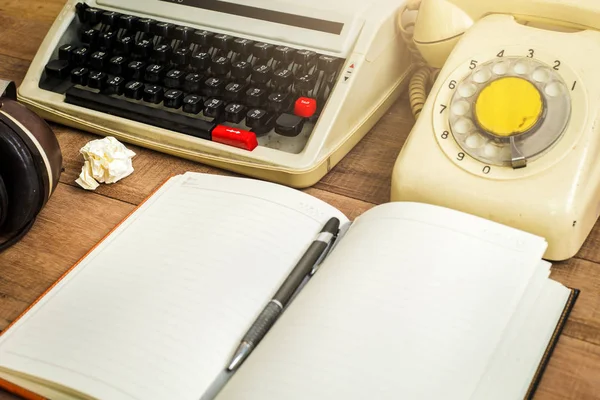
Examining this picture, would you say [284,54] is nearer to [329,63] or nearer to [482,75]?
[329,63]

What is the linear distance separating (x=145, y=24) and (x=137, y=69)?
3.3 inches

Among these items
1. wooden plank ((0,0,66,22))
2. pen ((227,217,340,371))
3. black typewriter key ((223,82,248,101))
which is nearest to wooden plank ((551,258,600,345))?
pen ((227,217,340,371))

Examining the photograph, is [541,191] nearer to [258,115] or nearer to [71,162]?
[258,115]

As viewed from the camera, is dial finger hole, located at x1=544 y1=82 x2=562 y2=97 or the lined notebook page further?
dial finger hole, located at x1=544 y1=82 x2=562 y2=97

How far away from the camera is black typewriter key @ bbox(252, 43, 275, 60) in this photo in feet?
2.97

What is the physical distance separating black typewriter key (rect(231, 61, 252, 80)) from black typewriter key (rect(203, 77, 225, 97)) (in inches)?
0.9

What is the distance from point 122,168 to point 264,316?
0.35 m

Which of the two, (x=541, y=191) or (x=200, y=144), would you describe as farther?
(x=200, y=144)

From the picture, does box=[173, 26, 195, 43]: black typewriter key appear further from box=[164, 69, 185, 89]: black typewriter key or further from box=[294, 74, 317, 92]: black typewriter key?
box=[294, 74, 317, 92]: black typewriter key

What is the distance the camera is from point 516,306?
60 cm

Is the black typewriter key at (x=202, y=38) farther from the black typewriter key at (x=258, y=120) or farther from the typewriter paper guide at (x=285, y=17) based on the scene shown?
the black typewriter key at (x=258, y=120)

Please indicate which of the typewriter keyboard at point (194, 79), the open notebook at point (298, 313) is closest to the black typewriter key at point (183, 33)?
the typewriter keyboard at point (194, 79)

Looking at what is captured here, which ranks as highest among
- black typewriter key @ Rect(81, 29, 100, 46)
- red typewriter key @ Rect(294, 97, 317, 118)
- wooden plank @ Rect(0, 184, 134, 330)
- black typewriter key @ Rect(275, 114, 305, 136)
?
red typewriter key @ Rect(294, 97, 317, 118)

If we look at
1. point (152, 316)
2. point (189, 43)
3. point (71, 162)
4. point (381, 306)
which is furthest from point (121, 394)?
point (189, 43)
